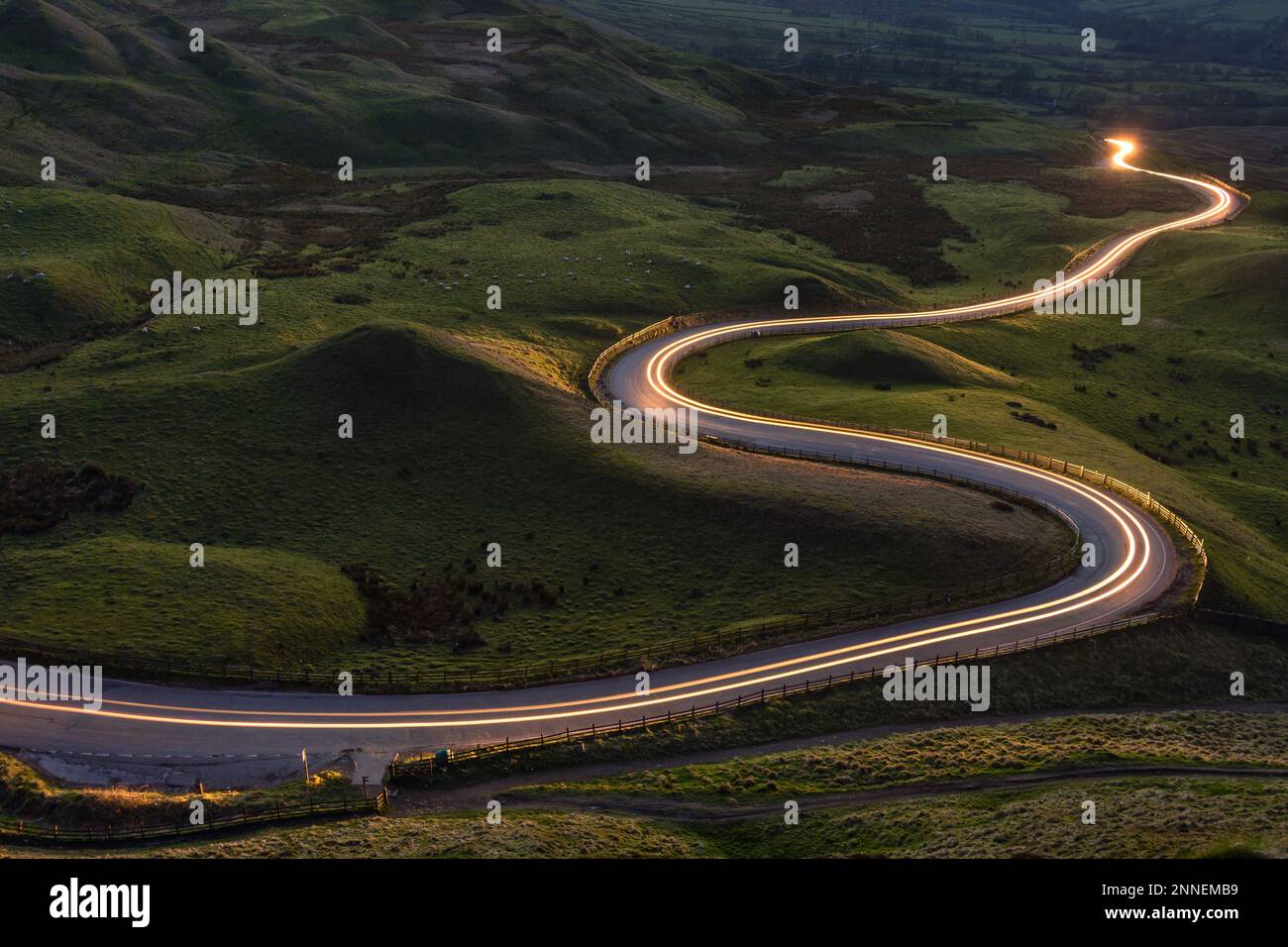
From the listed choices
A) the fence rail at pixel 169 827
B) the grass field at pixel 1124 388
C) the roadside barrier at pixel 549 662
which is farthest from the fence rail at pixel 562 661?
the grass field at pixel 1124 388

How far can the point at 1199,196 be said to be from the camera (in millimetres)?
195625

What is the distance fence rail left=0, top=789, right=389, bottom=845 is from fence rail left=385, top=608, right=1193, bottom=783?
2.95 m

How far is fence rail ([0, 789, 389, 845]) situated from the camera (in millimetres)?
39750

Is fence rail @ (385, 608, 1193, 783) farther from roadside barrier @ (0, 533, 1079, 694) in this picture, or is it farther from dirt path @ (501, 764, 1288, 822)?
roadside barrier @ (0, 533, 1079, 694)

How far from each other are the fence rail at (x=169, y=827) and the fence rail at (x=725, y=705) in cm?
295

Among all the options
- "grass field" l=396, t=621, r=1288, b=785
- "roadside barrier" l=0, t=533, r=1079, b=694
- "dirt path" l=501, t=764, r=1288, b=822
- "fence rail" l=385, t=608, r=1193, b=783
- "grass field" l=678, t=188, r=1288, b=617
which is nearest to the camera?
"dirt path" l=501, t=764, r=1288, b=822

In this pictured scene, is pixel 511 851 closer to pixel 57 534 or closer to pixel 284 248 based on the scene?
pixel 57 534

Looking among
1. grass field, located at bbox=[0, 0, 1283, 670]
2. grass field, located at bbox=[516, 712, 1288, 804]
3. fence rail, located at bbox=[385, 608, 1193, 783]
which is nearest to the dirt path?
grass field, located at bbox=[516, 712, 1288, 804]

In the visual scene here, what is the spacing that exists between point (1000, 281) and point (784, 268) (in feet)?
105

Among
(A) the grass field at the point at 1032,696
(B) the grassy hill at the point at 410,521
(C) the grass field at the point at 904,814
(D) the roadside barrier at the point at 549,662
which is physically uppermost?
(B) the grassy hill at the point at 410,521

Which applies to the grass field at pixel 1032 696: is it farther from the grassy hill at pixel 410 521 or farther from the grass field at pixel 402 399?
the grassy hill at pixel 410 521

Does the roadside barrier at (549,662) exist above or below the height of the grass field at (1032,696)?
above

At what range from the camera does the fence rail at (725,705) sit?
45.5 metres

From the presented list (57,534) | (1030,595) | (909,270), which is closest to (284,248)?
(57,534)
